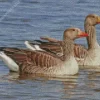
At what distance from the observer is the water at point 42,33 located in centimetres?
1803

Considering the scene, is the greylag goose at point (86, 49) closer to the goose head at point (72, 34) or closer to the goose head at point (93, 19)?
the goose head at point (93, 19)

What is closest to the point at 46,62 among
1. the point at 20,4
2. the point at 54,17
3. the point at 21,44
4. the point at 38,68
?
the point at 38,68

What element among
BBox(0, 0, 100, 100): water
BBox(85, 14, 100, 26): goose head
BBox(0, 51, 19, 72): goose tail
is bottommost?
BBox(0, 0, 100, 100): water

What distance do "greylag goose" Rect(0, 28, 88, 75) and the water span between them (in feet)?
0.92

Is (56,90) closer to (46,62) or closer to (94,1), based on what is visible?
(46,62)

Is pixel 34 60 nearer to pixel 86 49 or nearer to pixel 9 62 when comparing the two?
pixel 9 62

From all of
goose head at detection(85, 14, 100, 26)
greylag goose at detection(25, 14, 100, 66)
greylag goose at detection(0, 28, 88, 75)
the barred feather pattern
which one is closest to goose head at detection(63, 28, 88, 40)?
greylag goose at detection(0, 28, 88, 75)

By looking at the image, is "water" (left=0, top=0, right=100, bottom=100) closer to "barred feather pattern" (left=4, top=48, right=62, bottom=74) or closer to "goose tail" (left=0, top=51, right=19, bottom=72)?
"goose tail" (left=0, top=51, right=19, bottom=72)

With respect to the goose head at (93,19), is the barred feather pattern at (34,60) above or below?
below

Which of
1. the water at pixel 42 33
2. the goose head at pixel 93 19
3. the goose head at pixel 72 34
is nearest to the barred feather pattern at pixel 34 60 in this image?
the water at pixel 42 33

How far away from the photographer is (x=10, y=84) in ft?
62.2

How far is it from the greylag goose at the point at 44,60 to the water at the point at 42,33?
28cm

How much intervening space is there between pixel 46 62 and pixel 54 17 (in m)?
8.87

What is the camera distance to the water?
18.0m
